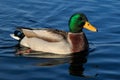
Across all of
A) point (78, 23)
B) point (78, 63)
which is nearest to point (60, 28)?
point (78, 23)

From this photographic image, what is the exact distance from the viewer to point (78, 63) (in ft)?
36.5

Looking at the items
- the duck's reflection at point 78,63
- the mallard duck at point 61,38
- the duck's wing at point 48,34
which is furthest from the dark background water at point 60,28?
the duck's wing at point 48,34

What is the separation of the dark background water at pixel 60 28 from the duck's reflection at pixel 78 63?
2 centimetres

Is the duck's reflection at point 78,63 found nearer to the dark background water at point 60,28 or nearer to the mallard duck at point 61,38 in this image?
the dark background water at point 60,28

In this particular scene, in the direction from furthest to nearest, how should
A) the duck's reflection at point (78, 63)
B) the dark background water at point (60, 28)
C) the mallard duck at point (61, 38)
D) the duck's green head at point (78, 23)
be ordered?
1. the duck's green head at point (78, 23)
2. the mallard duck at point (61, 38)
3. the duck's reflection at point (78, 63)
4. the dark background water at point (60, 28)

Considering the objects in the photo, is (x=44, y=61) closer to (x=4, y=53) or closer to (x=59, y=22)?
(x=4, y=53)

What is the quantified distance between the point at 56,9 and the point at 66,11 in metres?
0.36

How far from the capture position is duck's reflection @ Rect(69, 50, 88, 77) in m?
10.5

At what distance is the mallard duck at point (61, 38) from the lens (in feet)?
38.1

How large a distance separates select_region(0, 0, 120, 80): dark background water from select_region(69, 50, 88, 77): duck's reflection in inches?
1.0

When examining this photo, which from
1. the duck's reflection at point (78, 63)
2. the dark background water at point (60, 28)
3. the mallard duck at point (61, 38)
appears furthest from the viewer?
the mallard duck at point (61, 38)

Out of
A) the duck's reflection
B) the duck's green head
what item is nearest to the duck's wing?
the duck's green head

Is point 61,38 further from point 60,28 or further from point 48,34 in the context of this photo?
point 60,28

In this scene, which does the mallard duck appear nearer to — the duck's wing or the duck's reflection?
the duck's wing
